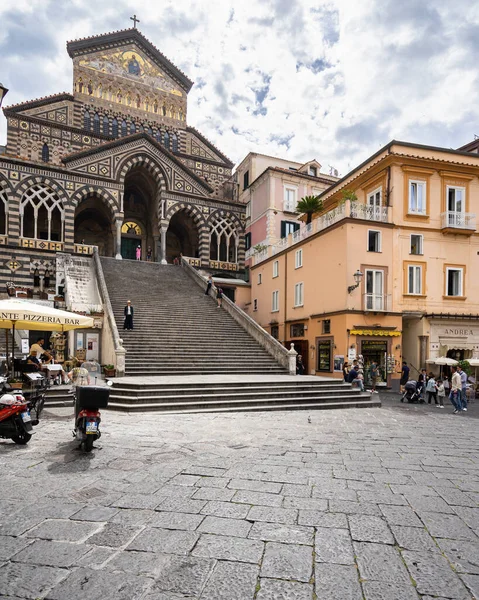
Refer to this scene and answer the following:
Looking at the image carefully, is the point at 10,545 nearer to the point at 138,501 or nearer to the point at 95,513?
the point at 95,513

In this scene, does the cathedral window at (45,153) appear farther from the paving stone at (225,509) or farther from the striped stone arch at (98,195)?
the paving stone at (225,509)

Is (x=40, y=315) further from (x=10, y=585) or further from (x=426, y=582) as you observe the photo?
(x=426, y=582)

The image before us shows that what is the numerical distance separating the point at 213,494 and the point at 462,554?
2551 mm

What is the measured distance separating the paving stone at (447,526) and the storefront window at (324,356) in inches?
667

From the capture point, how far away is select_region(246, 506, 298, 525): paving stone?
13.9 feet

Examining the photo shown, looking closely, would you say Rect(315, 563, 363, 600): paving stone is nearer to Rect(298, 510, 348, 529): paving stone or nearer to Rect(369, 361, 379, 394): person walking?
Rect(298, 510, 348, 529): paving stone

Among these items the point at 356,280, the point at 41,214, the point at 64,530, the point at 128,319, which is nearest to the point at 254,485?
the point at 64,530

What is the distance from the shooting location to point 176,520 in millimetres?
4188

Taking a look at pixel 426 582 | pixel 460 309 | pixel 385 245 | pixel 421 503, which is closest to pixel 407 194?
pixel 385 245

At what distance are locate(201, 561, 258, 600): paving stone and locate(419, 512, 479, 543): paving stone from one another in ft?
6.26

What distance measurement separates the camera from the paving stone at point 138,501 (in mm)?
4532

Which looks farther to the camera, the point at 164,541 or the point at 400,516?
the point at 400,516

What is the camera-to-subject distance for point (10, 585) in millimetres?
3047

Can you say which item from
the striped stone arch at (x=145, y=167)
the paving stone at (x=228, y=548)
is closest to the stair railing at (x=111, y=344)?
the paving stone at (x=228, y=548)
